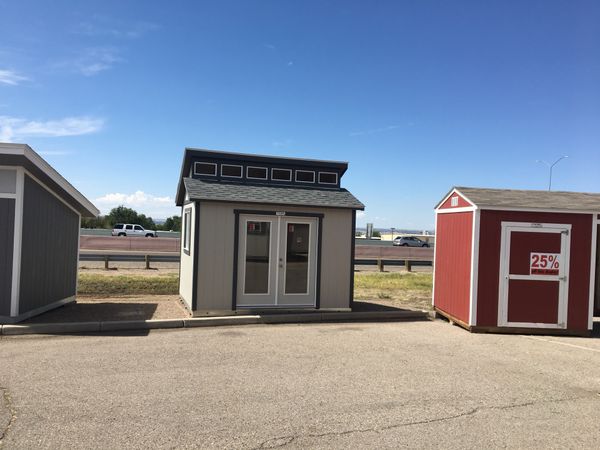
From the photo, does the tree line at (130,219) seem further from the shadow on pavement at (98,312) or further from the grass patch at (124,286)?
the shadow on pavement at (98,312)

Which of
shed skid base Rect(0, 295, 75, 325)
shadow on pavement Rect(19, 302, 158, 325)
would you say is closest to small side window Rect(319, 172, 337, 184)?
shadow on pavement Rect(19, 302, 158, 325)

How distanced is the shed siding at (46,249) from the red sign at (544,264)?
32.4 feet

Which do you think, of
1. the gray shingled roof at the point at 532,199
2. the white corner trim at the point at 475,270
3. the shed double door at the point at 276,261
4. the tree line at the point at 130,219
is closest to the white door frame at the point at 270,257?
the shed double door at the point at 276,261

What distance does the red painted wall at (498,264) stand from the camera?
986 cm

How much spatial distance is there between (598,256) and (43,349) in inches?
492

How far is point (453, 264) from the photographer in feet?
35.8

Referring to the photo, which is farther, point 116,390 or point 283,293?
point 283,293

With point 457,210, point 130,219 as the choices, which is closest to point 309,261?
point 457,210

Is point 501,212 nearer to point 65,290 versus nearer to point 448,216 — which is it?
point 448,216

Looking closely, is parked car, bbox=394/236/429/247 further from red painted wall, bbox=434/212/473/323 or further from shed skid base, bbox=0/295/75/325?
shed skid base, bbox=0/295/75/325

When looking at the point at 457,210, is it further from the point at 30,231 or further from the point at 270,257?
the point at 30,231

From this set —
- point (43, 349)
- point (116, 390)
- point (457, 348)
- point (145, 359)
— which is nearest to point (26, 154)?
point (43, 349)

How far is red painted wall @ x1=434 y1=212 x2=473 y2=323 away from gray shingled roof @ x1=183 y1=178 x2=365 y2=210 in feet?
7.06

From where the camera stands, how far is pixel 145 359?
686 cm
